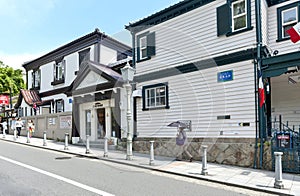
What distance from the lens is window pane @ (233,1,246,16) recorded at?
1084cm

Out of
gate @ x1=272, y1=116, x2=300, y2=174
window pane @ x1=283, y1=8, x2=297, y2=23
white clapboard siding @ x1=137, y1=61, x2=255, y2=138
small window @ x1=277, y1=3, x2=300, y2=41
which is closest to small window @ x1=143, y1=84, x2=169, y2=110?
white clapboard siding @ x1=137, y1=61, x2=255, y2=138

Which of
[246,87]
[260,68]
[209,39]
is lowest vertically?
[246,87]

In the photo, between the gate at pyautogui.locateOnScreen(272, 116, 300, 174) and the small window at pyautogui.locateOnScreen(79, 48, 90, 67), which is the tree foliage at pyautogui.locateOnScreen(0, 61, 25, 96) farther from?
the gate at pyautogui.locateOnScreen(272, 116, 300, 174)

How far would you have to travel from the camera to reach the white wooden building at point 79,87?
15789 mm

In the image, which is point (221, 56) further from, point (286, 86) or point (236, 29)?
point (286, 86)

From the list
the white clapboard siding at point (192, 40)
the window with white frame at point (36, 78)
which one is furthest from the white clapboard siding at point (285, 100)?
the window with white frame at point (36, 78)

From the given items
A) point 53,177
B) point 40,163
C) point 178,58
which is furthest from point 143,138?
point 53,177

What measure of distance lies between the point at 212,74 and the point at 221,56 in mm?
858

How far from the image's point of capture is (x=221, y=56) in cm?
1105

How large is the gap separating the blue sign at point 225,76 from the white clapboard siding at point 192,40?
87 cm

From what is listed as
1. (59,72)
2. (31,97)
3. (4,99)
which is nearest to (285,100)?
(59,72)

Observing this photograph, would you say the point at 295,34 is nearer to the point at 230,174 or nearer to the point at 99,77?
the point at 230,174

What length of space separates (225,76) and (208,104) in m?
1.42

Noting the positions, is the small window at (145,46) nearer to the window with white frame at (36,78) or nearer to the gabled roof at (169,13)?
the gabled roof at (169,13)
